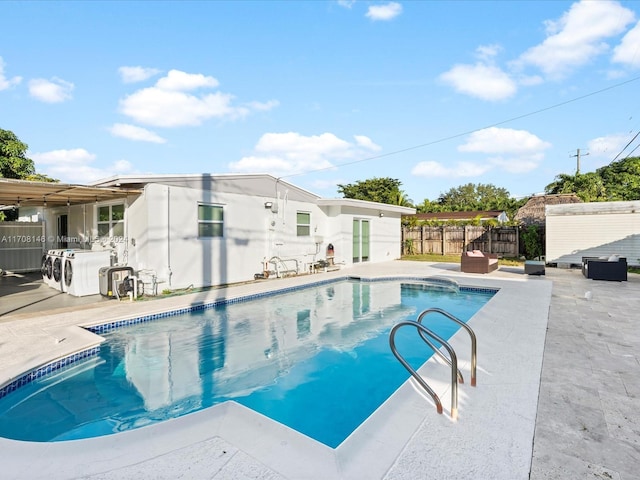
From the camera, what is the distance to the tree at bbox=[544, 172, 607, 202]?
27.5 meters

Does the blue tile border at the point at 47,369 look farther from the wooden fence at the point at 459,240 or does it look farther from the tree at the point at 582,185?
the tree at the point at 582,185

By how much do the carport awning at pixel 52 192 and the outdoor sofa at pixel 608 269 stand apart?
13.4 m

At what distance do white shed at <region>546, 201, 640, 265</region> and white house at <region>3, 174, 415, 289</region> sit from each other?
792 cm

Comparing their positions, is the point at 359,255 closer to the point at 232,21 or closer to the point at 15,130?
the point at 232,21

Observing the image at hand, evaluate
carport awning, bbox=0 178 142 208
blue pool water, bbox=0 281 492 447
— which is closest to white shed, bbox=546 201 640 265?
blue pool water, bbox=0 281 492 447

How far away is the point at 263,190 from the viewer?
1198 centimetres

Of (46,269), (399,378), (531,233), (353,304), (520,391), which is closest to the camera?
(520,391)

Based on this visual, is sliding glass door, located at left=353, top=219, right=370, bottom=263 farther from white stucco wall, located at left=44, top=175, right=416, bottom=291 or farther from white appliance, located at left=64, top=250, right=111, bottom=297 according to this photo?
white appliance, located at left=64, top=250, right=111, bottom=297

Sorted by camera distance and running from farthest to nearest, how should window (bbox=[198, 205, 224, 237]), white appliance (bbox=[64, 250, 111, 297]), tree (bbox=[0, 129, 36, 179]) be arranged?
1. tree (bbox=[0, 129, 36, 179])
2. window (bbox=[198, 205, 224, 237])
3. white appliance (bbox=[64, 250, 111, 297])

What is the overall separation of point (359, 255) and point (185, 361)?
11.9 metres

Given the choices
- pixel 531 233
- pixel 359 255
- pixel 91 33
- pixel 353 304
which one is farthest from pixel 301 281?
pixel 531 233

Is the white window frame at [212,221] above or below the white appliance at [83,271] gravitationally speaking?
above

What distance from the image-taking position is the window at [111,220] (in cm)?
1014

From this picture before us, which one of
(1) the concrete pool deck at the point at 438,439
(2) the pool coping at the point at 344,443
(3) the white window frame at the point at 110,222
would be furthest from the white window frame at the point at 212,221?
(2) the pool coping at the point at 344,443
